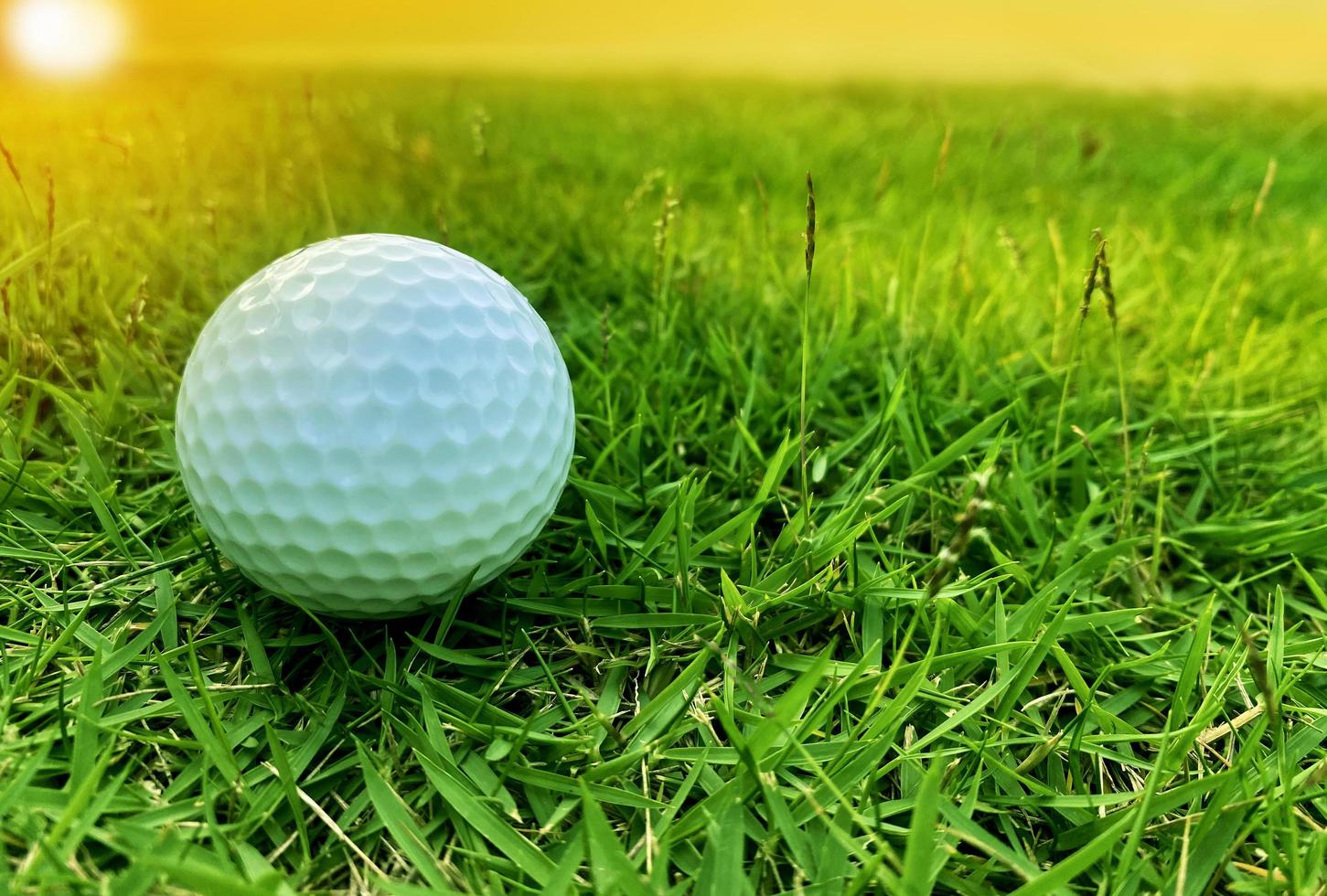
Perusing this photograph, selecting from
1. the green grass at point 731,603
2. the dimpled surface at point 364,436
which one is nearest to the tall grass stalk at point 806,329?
the green grass at point 731,603

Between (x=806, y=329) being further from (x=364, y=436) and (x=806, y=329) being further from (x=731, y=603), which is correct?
(x=364, y=436)

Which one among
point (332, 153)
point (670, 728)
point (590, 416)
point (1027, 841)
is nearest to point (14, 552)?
point (590, 416)

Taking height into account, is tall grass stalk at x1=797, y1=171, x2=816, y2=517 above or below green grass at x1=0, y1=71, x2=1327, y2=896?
above

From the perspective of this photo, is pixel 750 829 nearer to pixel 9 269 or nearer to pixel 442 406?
pixel 442 406

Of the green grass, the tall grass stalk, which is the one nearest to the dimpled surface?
the green grass

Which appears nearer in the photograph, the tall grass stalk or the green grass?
the green grass

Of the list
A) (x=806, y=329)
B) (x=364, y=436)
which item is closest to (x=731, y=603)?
(x=806, y=329)

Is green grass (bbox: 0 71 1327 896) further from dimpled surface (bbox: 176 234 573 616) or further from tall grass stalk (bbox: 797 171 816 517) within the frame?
dimpled surface (bbox: 176 234 573 616)
